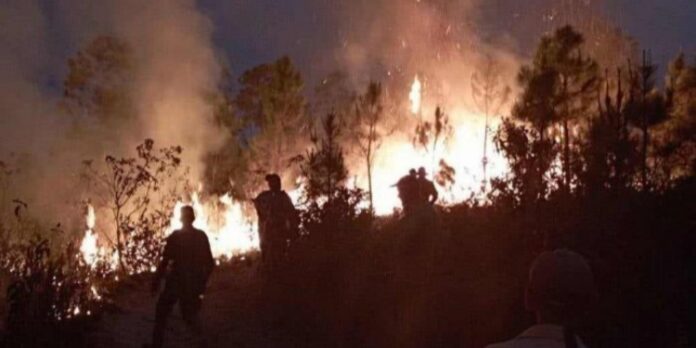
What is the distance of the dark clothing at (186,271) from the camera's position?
9.93 m

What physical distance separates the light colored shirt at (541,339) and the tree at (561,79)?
21521 millimetres

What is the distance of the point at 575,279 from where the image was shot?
10.7 feet

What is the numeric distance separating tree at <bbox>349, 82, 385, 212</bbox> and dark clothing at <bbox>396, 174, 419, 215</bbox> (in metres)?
18.4

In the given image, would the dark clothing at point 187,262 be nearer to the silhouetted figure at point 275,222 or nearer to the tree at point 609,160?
the silhouetted figure at point 275,222

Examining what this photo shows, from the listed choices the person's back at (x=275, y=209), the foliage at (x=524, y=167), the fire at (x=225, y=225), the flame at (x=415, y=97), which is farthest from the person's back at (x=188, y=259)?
the flame at (x=415, y=97)

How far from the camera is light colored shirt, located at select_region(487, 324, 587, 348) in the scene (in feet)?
10.2

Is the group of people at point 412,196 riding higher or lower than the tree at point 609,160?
lower

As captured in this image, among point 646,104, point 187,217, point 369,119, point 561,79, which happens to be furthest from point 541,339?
point 369,119

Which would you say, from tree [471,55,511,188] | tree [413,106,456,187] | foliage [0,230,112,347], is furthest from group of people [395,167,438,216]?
tree [471,55,511,188]

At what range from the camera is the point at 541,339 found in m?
3.16

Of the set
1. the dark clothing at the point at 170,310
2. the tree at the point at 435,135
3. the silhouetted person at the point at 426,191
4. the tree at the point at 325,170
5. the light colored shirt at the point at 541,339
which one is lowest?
the light colored shirt at the point at 541,339

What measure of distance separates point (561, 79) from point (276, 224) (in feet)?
48.0

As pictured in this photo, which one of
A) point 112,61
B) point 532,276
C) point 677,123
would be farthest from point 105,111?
point 532,276

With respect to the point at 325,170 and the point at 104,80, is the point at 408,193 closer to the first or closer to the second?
the point at 325,170
